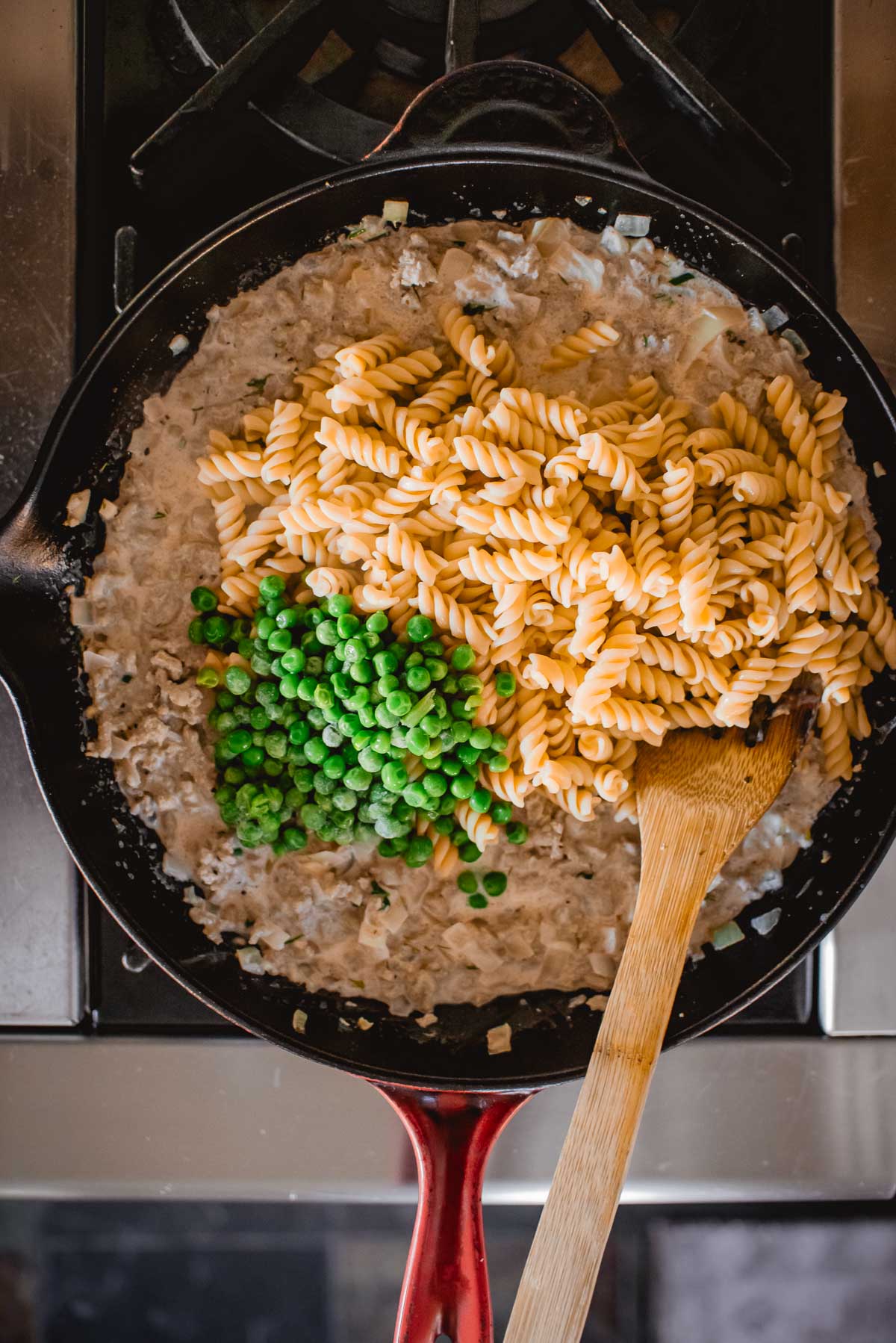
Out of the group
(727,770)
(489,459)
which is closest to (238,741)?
(489,459)

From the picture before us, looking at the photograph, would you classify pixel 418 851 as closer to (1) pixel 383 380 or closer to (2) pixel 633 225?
(1) pixel 383 380

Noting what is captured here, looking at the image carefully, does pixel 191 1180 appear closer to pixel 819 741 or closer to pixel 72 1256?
pixel 72 1256

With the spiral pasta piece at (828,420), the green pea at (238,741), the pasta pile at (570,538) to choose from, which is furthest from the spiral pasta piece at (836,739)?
the green pea at (238,741)

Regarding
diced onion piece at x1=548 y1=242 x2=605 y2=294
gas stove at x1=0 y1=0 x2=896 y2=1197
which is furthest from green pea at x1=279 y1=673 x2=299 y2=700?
diced onion piece at x1=548 y1=242 x2=605 y2=294

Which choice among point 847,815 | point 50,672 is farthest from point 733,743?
point 50,672

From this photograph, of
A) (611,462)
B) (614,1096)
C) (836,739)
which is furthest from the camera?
(836,739)
